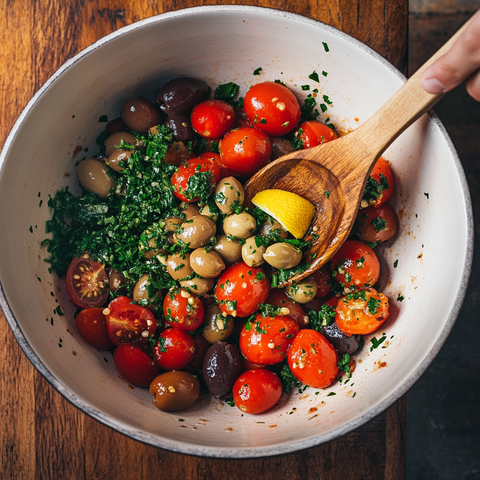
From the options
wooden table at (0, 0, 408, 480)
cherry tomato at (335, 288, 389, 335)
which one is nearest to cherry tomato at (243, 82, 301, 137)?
wooden table at (0, 0, 408, 480)

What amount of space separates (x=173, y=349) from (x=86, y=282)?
429mm

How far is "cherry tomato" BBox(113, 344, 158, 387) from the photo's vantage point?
163cm

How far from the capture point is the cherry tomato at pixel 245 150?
5.58 ft

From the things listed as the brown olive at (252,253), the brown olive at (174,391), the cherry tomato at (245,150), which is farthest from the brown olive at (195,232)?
the brown olive at (174,391)

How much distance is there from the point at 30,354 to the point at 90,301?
37 centimetres

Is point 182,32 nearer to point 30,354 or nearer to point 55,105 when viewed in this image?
point 55,105

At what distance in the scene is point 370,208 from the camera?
1.73m

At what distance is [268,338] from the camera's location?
1.63 meters

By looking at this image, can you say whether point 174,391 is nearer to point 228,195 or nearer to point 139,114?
point 228,195

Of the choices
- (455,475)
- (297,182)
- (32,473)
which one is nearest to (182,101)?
(297,182)

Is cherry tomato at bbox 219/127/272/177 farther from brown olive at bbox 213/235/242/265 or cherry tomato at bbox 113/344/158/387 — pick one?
cherry tomato at bbox 113/344/158/387

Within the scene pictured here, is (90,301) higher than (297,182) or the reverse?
the reverse

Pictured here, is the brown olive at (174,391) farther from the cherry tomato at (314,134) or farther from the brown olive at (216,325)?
the cherry tomato at (314,134)

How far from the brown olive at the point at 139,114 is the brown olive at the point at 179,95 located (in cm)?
5
